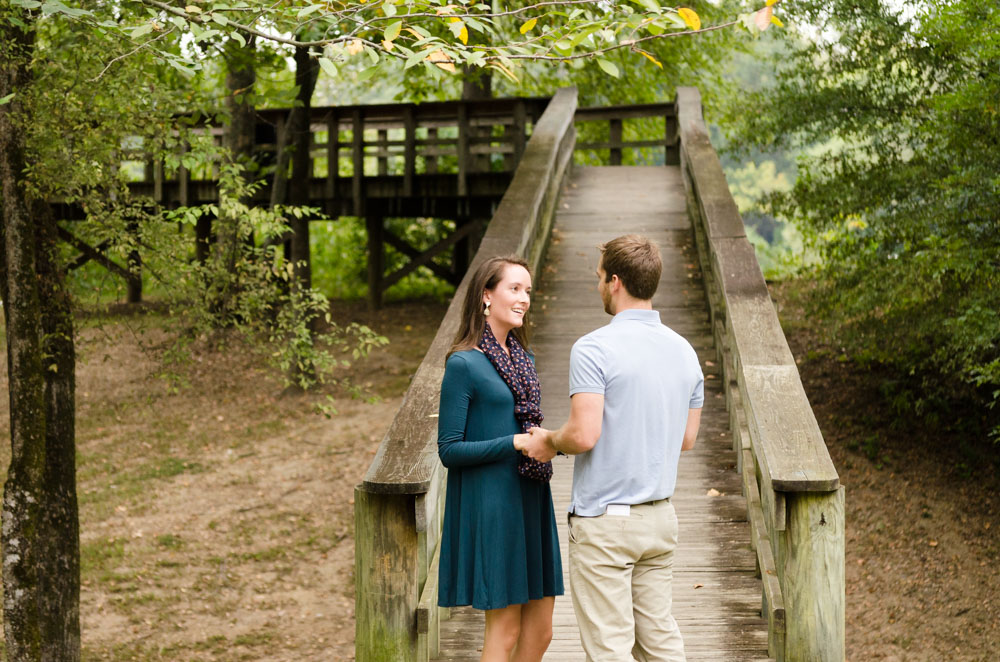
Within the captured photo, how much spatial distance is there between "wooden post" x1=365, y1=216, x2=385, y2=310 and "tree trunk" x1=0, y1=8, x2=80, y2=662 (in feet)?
30.8

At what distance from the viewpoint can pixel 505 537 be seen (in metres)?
3.12

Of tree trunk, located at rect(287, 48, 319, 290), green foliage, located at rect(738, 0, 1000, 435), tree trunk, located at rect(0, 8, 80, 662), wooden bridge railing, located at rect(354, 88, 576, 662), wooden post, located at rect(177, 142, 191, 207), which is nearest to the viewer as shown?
wooden bridge railing, located at rect(354, 88, 576, 662)

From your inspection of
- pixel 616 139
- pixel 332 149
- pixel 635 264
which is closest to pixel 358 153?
pixel 332 149

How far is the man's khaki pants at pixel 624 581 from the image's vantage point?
295cm

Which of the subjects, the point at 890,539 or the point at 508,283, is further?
the point at 890,539

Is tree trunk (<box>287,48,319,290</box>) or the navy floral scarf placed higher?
tree trunk (<box>287,48,319,290</box>)

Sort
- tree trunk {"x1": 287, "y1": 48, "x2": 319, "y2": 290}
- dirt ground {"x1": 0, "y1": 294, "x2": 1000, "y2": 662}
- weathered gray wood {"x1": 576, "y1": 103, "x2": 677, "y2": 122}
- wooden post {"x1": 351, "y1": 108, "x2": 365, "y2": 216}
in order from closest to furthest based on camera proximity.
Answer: dirt ground {"x1": 0, "y1": 294, "x2": 1000, "y2": 662}
tree trunk {"x1": 287, "y1": 48, "x2": 319, "y2": 290}
weathered gray wood {"x1": 576, "y1": 103, "x2": 677, "y2": 122}
wooden post {"x1": 351, "y1": 108, "x2": 365, "y2": 216}

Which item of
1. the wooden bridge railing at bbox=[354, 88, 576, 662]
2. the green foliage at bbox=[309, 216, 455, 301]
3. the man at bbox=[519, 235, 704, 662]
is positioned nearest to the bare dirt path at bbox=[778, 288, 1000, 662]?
the wooden bridge railing at bbox=[354, 88, 576, 662]

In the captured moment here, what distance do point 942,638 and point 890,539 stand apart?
1.53m

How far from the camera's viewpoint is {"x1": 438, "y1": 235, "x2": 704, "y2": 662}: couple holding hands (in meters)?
2.94

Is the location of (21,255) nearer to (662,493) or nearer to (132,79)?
(132,79)

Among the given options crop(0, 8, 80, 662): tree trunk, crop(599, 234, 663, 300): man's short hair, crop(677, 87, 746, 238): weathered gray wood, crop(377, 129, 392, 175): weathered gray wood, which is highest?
crop(377, 129, 392, 175): weathered gray wood

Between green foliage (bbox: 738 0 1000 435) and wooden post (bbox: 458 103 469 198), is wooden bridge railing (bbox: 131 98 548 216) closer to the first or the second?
wooden post (bbox: 458 103 469 198)

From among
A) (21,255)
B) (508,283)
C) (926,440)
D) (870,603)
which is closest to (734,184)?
(926,440)
